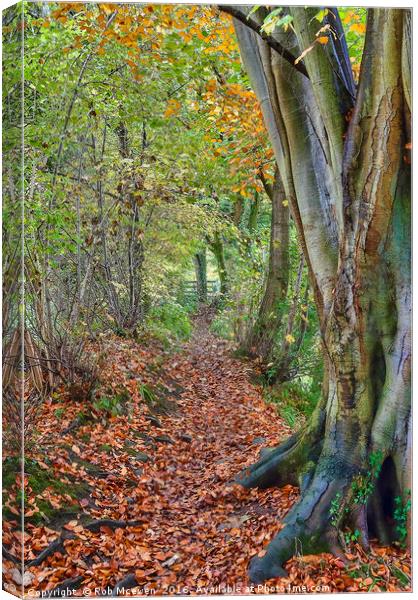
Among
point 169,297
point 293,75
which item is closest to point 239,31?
point 293,75

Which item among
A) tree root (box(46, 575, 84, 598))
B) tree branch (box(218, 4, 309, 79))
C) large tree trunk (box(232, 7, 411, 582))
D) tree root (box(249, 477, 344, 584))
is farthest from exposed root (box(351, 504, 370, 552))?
tree branch (box(218, 4, 309, 79))

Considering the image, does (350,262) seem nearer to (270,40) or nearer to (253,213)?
(253,213)

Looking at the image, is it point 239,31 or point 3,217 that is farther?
point 239,31

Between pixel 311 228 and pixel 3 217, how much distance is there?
190 centimetres

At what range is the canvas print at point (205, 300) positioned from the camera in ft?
10.0

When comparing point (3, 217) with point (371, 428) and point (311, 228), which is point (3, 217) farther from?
point (371, 428)

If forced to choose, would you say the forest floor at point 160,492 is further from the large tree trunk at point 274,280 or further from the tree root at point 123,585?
the large tree trunk at point 274,280

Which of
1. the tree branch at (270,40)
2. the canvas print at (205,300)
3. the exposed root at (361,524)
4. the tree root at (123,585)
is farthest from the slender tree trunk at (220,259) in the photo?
the tree root at (123,585)

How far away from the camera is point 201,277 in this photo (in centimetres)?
357

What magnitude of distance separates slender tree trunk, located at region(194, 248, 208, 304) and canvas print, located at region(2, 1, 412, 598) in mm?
14

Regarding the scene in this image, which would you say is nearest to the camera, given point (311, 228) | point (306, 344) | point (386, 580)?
point (386, 580)

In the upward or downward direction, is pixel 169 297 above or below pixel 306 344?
above

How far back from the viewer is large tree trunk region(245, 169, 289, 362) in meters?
3.61

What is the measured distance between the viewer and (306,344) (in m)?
3.55
